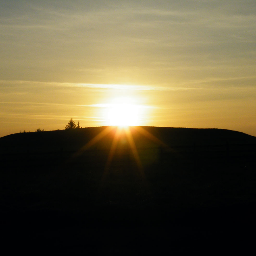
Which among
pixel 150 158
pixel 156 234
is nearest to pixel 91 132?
pixel 150 158

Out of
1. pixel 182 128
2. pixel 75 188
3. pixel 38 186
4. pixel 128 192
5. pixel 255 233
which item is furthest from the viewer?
pixel 182 128

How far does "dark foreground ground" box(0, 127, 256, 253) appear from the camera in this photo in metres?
7.11

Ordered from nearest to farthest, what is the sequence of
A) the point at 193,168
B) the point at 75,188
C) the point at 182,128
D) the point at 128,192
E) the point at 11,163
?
the point at 128,192 < the point at 75,188 < the point at 193,168 < the point at 11,163 < the point at 182,128

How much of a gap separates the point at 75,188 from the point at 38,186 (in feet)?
7.79

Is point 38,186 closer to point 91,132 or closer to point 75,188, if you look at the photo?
point 75,188

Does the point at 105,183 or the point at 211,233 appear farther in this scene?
the point at 105,183

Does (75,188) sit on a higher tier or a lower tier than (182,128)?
lower

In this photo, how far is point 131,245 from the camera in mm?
6992

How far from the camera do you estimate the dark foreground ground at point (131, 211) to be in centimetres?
711

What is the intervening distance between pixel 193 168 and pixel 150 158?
4205 millimetres

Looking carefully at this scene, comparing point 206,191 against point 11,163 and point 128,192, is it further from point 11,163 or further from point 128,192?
point 11,163

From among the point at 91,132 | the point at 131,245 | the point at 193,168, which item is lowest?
the point at 131,245

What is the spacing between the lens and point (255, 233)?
7691 mm

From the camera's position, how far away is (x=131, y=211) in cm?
1035
